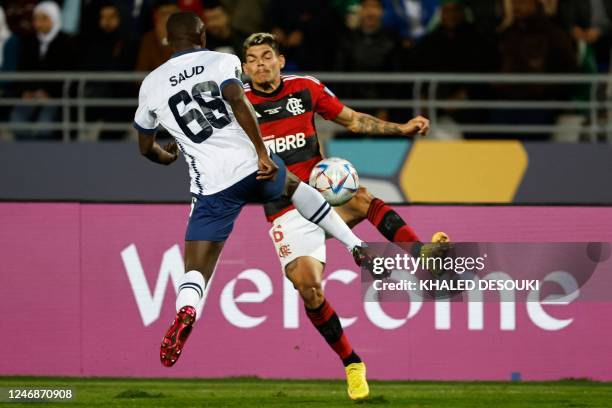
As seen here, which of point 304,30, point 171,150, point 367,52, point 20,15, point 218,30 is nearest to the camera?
point 171,150

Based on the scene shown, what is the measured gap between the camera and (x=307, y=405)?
9883 millimetres

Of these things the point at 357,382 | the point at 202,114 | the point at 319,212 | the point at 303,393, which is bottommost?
the point at 303,393

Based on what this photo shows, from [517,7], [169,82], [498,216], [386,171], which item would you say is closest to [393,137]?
[386,171]

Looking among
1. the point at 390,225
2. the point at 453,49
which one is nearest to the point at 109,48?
the point at 453,49

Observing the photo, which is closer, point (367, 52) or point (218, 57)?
point (218, 57)

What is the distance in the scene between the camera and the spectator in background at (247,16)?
14852mm

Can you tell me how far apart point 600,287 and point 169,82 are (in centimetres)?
442

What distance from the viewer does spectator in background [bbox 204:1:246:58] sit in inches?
567

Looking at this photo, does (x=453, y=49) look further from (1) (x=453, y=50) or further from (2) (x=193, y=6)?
(2) (x=193, y=6)

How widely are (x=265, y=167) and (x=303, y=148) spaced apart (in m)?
1.30

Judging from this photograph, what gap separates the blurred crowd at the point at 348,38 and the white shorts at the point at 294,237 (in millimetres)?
4381

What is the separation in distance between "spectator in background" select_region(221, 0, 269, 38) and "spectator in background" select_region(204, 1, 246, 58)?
0.25 meters

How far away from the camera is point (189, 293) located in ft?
29.6

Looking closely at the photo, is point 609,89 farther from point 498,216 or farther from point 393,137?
point 498,216
